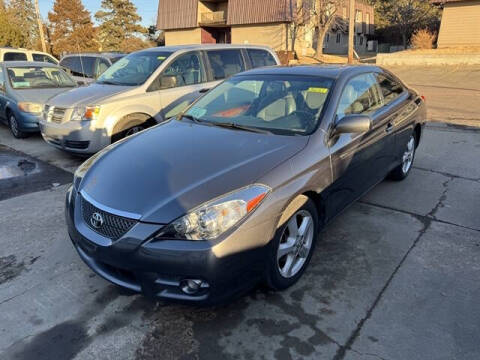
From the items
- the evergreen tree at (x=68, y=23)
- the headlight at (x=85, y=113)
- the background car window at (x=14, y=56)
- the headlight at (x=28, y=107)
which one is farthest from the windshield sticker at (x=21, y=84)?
the evergreen tree at (x=68, y=23)

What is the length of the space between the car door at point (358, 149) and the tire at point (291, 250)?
331mm

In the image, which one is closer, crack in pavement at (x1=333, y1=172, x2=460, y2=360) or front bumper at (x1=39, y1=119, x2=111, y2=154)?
crack in pavement at (x1=333, y1=172, x2=460, y2=360)

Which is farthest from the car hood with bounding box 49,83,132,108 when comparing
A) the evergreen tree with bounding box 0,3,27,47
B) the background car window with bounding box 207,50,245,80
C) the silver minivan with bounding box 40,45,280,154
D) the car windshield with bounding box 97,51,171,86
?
the evergreen tree with bounding box 0,3,27,47

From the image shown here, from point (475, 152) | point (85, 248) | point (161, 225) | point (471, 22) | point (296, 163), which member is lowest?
point (475, 152)

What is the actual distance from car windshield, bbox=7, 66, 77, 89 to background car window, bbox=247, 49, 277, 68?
4574 millimetres

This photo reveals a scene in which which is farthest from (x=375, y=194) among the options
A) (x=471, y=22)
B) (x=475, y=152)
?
(x=471, y=22)

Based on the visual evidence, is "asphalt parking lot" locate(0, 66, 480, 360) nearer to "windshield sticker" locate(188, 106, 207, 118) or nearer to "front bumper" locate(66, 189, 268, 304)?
"front bumper" locate(66, 189, 268, 304)

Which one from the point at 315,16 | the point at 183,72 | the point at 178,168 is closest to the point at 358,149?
the point at 178,168

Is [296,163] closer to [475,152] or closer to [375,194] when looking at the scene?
[375,194]

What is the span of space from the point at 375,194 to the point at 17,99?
286 inches

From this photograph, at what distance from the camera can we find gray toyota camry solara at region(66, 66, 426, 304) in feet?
7.53

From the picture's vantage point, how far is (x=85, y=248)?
2.57 m

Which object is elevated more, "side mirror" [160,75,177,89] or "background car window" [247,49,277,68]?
"background car window" [247,49,277,68]

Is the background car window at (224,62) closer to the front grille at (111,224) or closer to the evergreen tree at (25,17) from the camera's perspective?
the front grille at (111,224)
